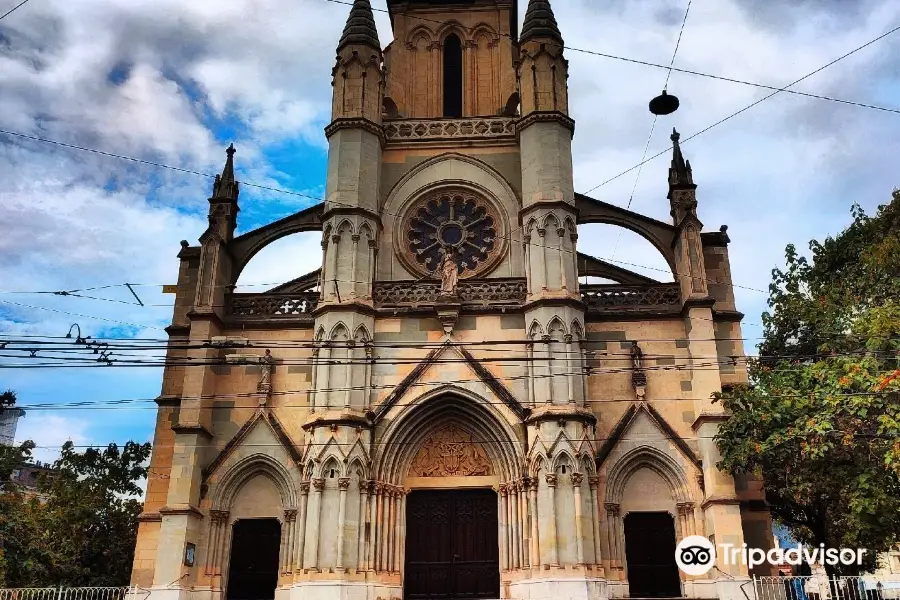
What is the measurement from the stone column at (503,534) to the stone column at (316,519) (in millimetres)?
4450

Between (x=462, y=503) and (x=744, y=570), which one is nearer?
(x=744, y=570)

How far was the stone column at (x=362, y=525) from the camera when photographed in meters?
18.9

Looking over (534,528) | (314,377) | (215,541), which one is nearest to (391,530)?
(534,528)

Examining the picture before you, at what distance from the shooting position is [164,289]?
21750 mm

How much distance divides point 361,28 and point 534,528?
1576cm

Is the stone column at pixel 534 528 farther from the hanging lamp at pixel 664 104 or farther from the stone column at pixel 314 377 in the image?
the hanging lamp at pixel 664 104

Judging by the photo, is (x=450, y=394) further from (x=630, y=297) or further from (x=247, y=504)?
(x=247, y=504)

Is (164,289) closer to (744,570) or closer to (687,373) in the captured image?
(687,373)

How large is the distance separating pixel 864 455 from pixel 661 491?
499cm

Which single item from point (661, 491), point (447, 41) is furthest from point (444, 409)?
point (447, 41)

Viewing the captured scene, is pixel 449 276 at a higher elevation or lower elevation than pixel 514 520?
higher

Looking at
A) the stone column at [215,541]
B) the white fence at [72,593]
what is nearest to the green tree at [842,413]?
the stone column at [215,541]

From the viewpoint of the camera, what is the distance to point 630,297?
883 inches

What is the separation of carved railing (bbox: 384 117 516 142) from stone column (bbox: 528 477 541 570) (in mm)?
10570
